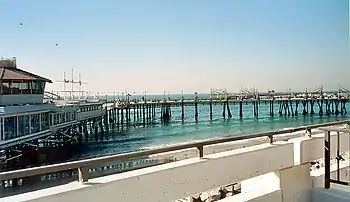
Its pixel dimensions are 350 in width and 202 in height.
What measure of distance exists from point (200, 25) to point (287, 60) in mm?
1631

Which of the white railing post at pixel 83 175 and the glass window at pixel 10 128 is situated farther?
the glass window at pixel 10 128

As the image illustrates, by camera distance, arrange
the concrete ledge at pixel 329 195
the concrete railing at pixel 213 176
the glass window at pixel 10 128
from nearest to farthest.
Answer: the concrete railing at pixel 213 176 → the concrete ledge at pixel 329 195 → the glass window at pixel 10 128

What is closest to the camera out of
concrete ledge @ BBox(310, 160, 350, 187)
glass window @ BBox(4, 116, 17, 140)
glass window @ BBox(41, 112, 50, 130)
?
concrete ledge @ BBox(310, 160, 350, 187)

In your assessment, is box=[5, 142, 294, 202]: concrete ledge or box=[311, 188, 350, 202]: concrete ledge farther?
box=[311, 188, 350, 202]: concrete ledge

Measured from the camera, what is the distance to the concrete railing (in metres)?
1.10

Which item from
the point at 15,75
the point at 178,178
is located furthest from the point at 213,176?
the point at 15,75

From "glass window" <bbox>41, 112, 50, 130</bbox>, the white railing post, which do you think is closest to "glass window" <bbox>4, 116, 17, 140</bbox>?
"glass window" <bbox>41, 112, 50, 130</bbox>

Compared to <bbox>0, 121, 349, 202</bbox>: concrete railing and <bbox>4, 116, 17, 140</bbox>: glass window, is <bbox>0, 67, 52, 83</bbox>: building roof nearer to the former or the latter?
<bbox>4, 116, 17, 140</bbox>: glass window

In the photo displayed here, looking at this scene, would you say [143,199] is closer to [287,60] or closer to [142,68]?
[142,68]

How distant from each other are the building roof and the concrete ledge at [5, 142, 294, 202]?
103 cm

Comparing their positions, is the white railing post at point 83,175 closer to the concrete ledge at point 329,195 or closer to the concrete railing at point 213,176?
the concrete railing at point 213,176

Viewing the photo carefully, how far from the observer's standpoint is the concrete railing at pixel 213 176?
3.60 ft

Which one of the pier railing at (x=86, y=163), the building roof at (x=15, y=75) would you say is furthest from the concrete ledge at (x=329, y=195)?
the building roof at (x=15, y=75)

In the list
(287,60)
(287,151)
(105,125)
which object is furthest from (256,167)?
(105,125)
